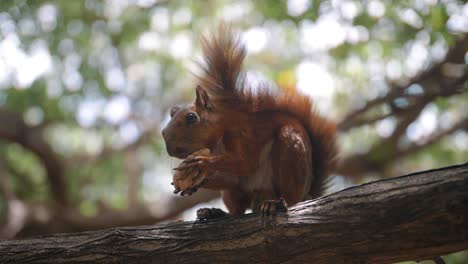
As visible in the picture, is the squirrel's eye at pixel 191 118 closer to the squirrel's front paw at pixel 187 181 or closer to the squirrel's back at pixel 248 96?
the squirrel's back at pixel 248 96

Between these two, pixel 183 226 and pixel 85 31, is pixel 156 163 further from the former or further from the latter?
pixel 183 226

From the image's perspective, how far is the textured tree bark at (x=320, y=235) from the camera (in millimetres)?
2340

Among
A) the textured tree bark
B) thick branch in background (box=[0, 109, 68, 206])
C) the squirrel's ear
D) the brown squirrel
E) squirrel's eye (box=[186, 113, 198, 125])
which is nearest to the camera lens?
the textured tree bark

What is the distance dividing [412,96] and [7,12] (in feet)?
14.0

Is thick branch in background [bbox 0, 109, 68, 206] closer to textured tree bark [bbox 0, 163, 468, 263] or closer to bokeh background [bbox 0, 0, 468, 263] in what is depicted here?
bokeh background [bbox 0, 0, 468, 263]

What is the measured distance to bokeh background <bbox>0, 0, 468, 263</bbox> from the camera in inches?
219

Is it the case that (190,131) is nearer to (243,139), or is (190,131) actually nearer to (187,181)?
(243,139)

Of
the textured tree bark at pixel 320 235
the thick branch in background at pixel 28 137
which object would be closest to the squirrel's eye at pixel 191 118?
the textured tree bark at pixel 320 235

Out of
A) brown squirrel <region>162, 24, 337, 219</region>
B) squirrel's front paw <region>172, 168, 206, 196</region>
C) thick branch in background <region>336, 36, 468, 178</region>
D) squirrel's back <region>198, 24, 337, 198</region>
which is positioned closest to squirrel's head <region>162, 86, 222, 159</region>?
brown squirrel <region>162, 24, 337, 219</region>

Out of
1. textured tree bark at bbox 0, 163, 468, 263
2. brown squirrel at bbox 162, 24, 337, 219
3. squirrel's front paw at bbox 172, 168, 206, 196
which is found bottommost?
textured tree bark at bbox 0, 163, 468, 263

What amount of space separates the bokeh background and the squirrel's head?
1813 millimetres

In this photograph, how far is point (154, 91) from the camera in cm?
933

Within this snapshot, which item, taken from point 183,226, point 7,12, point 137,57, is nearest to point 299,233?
point 183,226

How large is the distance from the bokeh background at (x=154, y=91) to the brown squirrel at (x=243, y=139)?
1430mm
